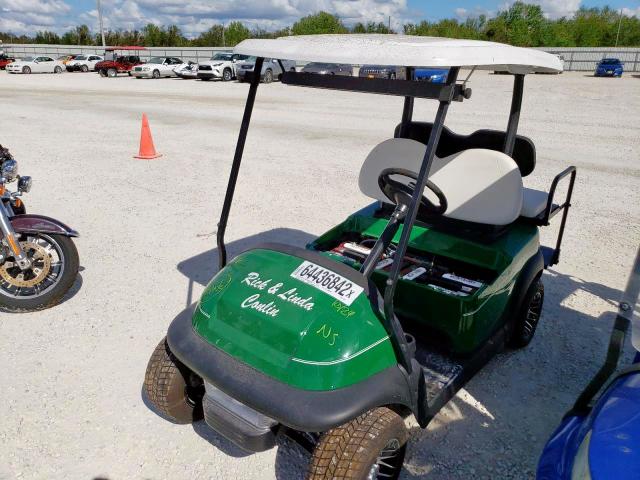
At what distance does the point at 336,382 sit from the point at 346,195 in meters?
4.68

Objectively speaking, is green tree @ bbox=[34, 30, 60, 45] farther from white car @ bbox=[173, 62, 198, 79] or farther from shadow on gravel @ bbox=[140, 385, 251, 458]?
shadow on gravel @ bbox=[140, 385, 251, 458]

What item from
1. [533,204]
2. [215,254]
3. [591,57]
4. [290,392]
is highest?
[591,57]

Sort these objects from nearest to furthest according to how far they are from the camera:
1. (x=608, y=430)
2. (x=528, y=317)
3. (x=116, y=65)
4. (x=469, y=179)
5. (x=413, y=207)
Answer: (x=608, y=430) < (x=413, y=207) < (x=469, y=179) < (x=528, y=317) < (x=116, y=65)

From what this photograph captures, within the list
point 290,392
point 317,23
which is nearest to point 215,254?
point 290,392

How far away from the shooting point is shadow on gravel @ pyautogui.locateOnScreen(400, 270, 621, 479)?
8.03 ft

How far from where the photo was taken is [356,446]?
6.20 ft

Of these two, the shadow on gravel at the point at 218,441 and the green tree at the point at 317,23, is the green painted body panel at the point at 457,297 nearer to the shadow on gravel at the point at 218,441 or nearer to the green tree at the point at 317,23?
the shadow on gravel at the point at 218,441

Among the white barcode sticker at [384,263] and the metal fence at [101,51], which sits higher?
the metal fence at [101,51]

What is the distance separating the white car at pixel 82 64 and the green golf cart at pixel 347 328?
33.9 meters

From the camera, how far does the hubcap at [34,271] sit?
11.9ft

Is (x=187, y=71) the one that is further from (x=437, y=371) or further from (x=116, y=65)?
(x=437, y=371)

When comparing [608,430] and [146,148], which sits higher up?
[608,430]

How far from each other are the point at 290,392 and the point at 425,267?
146cm

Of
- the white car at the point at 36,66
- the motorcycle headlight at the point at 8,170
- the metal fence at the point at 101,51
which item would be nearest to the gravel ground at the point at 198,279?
the motorcycle headlight at the point at 8,170
